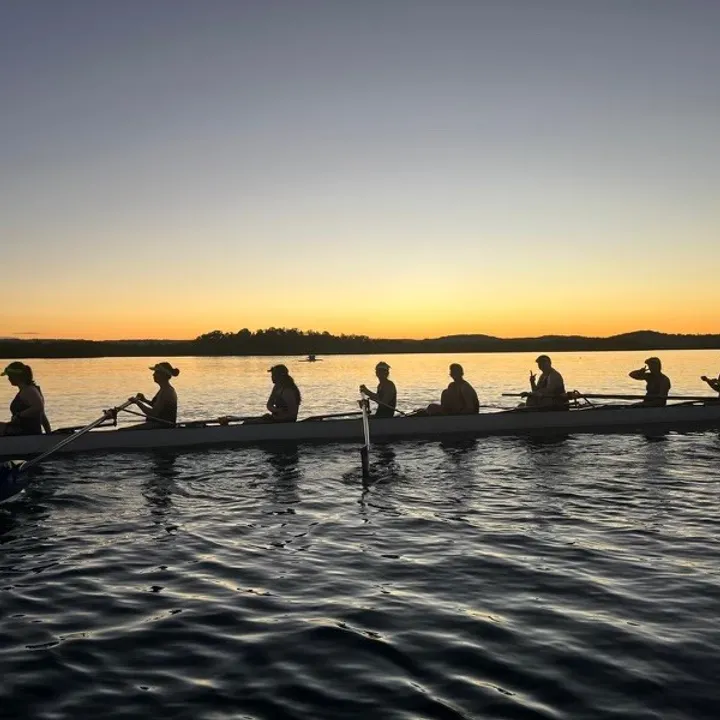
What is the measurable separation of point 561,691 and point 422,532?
17.5ft

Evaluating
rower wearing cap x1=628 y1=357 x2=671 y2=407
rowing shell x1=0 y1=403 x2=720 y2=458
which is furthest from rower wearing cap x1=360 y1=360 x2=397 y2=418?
rower wearing cap x1=628 y1=357 x2=671 y2=407

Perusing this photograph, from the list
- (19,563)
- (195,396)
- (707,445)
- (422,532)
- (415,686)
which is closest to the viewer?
(415,686)

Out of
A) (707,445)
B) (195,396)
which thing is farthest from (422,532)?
(195,396)

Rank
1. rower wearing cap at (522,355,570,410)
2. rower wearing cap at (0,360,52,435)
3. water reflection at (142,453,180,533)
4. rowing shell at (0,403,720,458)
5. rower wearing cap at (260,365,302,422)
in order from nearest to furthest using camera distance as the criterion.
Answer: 1. water reflection at (142,453,180,533)
2. rower wearing cap at (0,360,52,435)
3. rowing shell at (0,403,720,458)
4. rower wearing cap at (260,365,302,422)
5. rower wearing cap at (522,355,570,410)

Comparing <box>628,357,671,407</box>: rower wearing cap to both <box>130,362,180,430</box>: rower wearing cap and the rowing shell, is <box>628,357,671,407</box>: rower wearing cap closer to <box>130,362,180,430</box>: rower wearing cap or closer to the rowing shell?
the rowing shell

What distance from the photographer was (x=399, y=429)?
877 inches

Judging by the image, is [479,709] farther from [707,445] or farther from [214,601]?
[707,445]

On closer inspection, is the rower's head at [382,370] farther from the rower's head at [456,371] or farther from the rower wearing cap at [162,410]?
the rower wearing cap at [162,410]

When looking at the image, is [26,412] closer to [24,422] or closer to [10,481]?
[24,422]

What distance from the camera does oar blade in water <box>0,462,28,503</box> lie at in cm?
1294

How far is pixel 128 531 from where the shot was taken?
37.3 ft

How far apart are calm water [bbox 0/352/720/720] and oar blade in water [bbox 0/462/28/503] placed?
35 centimetres

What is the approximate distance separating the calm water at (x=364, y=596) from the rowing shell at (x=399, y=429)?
139 inches

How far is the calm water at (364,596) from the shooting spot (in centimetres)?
588
